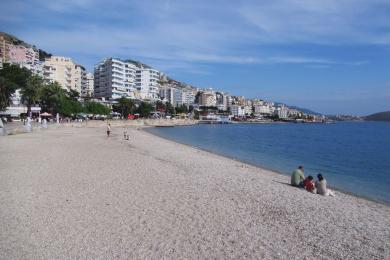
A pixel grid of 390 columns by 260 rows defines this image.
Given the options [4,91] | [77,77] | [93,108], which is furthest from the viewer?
[77,77]

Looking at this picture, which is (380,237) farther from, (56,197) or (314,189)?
(56,197)

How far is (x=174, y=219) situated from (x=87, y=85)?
541 ft

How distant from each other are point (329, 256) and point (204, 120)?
583 ft

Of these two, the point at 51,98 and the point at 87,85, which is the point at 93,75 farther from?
the point at 51,98

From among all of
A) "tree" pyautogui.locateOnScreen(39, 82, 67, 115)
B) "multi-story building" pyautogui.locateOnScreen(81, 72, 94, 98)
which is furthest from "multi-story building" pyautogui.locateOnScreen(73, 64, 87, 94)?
"tree" pyautogui.locateOnScreen(39, 82, 67, 115)

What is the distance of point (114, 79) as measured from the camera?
15188 centimetres

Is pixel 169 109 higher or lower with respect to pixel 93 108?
lower

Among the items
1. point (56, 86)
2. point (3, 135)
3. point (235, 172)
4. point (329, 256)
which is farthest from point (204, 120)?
point (329, 256)

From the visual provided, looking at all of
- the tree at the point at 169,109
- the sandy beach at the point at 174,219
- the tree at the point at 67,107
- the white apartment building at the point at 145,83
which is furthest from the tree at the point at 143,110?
the sandy beach at the point at 174,219

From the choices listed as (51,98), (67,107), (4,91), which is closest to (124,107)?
(67,107)

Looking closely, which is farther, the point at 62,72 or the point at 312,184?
the point at 62,72

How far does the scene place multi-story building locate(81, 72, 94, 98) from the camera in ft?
509

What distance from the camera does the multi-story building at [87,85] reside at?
15525 centimetres

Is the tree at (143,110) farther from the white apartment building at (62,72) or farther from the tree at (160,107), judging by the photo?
the tree at (160,107)
